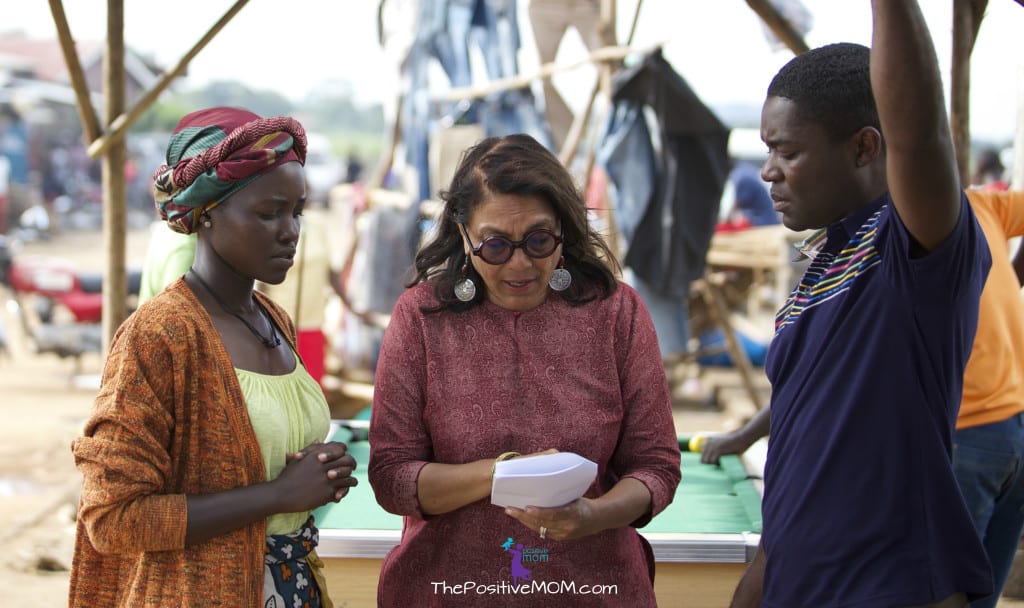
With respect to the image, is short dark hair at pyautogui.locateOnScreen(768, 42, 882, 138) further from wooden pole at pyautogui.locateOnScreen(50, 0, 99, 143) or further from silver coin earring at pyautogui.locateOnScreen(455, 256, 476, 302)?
wooden pole at pyautogui.locateOnScreen(50, 0, 99, 143)

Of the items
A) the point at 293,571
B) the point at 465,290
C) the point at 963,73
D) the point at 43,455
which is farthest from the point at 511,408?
the point at 43,455

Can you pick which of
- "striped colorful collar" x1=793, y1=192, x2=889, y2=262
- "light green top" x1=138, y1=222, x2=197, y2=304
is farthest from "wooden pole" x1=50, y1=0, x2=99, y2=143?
"striped colorful collar" x1=793, y1=192, x2=889, y2=262

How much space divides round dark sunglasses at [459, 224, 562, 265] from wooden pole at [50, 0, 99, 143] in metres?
2.49

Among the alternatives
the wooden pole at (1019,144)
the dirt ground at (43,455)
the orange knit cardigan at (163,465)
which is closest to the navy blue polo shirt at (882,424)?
the orange knit cardigan at (163,465)

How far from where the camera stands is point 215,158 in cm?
170

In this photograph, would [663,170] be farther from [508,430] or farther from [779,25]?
[508,430]

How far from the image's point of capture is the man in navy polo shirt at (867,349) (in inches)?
55.1

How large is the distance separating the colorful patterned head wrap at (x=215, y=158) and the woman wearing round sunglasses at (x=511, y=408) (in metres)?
0.38

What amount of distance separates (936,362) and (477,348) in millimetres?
826

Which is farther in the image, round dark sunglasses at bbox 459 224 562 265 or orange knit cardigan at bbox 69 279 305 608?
round dark sunglasses at bbox 459 224 562 265

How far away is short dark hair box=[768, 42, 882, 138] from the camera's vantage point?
5.11ft

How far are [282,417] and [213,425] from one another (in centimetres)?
15

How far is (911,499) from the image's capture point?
151 cm

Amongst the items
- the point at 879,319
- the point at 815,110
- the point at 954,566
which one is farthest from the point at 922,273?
the point at 954,566
